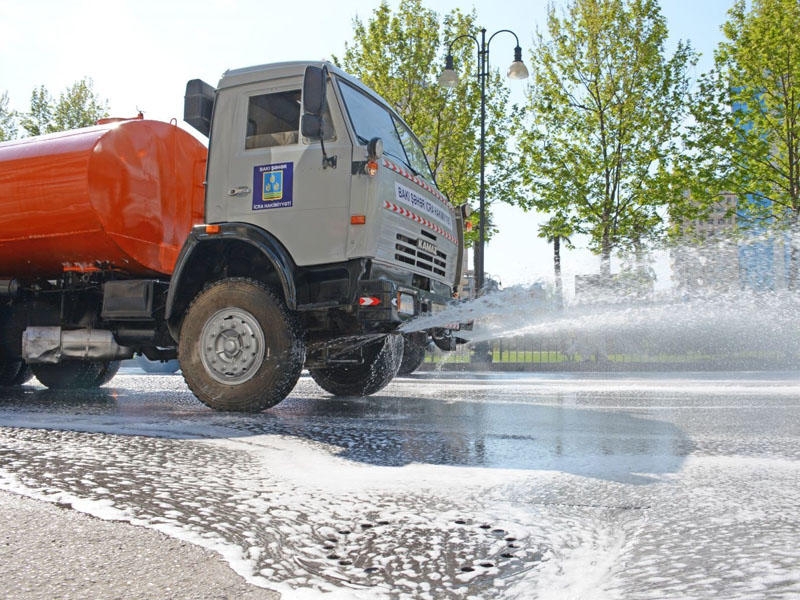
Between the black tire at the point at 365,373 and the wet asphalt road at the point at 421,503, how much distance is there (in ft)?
7.40

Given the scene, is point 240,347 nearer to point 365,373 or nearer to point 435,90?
point 365,373

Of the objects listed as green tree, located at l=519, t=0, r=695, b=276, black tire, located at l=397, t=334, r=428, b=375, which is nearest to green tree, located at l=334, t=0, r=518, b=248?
green tree, located at l=519, t=0, r=695, b=276

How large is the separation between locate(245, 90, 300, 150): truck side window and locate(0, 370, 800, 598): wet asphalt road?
97.2 inches

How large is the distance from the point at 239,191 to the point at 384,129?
1562mm

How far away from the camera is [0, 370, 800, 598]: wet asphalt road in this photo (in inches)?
73.9

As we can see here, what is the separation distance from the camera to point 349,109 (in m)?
6.29

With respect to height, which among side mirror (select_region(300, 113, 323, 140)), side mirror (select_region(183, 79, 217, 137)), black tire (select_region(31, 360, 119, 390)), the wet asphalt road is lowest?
the wet asphalt road

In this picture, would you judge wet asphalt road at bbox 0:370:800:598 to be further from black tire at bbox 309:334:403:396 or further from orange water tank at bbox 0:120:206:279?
black tire at bbox 309:334:403:396

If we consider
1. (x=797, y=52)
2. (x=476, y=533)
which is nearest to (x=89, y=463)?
(x=476, y=533)

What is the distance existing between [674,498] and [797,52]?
23.7m

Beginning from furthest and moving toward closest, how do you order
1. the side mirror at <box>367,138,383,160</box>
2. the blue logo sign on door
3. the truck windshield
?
the truck windshield < the blue logo sign on door < the side mirror at <box>367,138,383,160</box>

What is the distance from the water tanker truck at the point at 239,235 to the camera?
5.92 meters

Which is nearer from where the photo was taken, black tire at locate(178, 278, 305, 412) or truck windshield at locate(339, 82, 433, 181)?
black tire at locate(178, 278, 305, 412)

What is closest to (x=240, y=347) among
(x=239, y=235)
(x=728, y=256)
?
(x=239, y=235)
